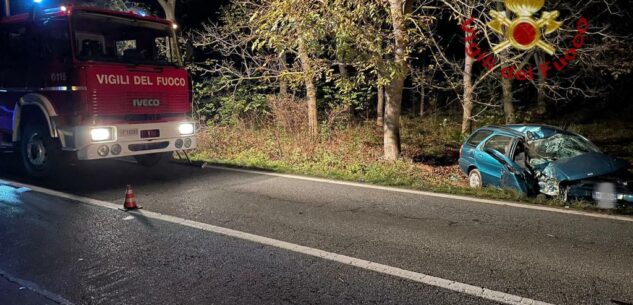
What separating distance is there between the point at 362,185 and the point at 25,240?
5.12m

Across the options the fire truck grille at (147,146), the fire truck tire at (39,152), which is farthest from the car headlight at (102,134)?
the fire truck tire at (39,152)

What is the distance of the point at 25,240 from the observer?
18.2ft

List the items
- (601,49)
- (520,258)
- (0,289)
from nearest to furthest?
(0,289)
(520,258)
(601,49)

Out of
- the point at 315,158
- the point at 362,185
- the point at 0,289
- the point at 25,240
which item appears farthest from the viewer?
the point at 315,158

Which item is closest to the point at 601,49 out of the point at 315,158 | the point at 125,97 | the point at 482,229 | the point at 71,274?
the point at 315,158

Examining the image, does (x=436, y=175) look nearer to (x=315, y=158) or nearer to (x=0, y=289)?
(x=315, y=158)

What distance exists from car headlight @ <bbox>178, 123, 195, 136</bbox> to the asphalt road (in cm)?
161

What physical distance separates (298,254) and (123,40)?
5.86 m

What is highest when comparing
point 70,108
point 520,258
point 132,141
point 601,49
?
point 601,49

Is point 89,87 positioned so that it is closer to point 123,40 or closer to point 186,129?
point 123,40

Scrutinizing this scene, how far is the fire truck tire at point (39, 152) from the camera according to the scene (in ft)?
28.2

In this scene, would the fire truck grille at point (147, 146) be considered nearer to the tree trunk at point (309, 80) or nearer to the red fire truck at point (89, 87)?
the red fire truck at point (89, 87)

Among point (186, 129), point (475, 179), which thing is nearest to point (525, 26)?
point (475, 179)

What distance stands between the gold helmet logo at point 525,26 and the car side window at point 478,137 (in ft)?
A: 11.8
